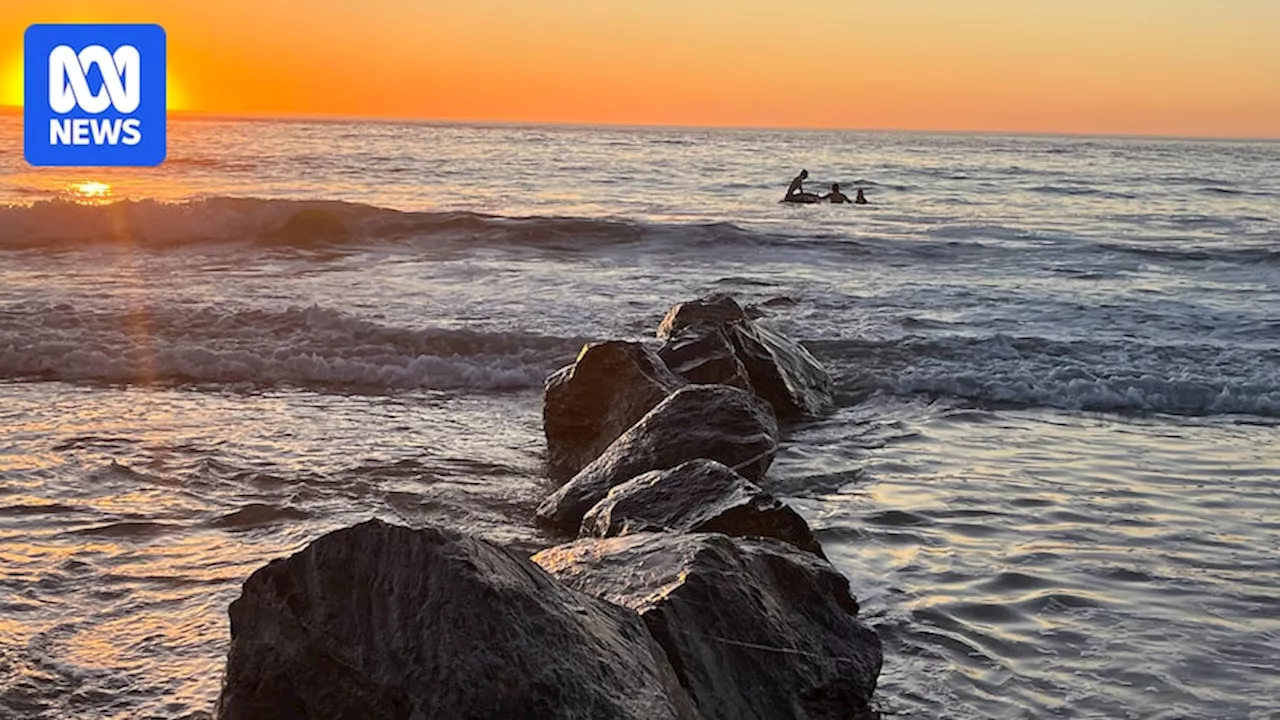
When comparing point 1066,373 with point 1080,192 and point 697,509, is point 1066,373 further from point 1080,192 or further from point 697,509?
point 1080,192

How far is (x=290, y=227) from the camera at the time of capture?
21.4 metres

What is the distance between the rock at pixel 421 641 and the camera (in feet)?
8.95

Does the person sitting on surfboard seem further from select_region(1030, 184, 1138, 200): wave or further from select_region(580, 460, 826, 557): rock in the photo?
select_region(580, 460, 826, 557): rock

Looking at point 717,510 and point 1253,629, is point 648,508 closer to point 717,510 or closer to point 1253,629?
point 717,510

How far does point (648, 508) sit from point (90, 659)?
2.05 m

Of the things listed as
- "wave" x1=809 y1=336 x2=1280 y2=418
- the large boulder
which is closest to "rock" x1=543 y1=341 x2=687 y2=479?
the large boulder

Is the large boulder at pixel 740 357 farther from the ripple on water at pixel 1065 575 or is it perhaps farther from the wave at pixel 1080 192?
the wave at pixel 1080 192

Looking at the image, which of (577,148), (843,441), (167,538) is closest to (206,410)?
(167,538)

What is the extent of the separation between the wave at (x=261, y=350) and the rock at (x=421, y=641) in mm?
6822

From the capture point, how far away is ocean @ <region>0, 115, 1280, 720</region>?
457 centimetres

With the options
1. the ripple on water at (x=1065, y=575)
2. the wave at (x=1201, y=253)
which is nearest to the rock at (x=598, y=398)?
the ripple on water at (x=1065, y=575)

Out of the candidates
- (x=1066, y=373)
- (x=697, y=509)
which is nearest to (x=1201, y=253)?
(x=1066, y=373)

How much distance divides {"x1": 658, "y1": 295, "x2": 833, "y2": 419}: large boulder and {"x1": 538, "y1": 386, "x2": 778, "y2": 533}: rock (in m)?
1.44

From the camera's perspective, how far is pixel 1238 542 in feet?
19.5
